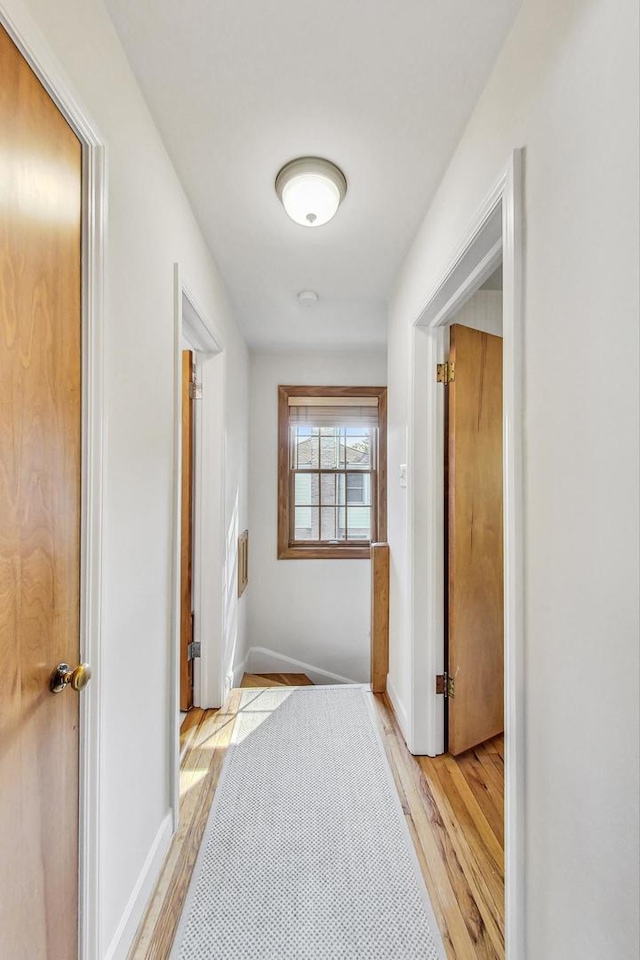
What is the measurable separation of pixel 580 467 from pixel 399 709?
195 cm

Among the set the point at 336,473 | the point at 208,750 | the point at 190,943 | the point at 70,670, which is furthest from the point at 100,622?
the point at 336,473

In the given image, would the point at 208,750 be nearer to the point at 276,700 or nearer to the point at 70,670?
the point at 276,700

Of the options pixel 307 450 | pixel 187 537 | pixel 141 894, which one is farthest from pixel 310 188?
pixel 307 450

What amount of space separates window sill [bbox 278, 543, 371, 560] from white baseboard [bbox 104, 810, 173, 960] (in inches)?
98.0

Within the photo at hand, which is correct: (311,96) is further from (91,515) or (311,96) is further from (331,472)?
(331,472)

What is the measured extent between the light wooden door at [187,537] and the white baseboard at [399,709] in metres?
1.13

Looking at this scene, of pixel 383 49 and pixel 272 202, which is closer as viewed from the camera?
pixel 383 49

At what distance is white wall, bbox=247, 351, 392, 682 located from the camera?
3.98 meters

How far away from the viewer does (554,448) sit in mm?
936

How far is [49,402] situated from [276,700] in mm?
2236

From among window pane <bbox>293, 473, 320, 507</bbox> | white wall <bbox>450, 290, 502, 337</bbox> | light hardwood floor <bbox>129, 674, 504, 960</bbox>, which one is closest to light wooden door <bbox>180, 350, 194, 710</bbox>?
light hardwood floor <bbox>129, 674, 504, 960</bbox>

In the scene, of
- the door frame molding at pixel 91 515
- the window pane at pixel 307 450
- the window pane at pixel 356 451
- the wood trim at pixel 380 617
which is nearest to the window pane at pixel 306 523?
the window pane at pixel 307 450

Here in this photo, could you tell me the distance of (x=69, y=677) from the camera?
0.91 metres

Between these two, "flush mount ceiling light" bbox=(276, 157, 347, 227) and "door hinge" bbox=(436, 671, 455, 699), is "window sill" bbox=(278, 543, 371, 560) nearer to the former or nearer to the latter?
"door hinge" bbox=(436, 671, 455, 699)
